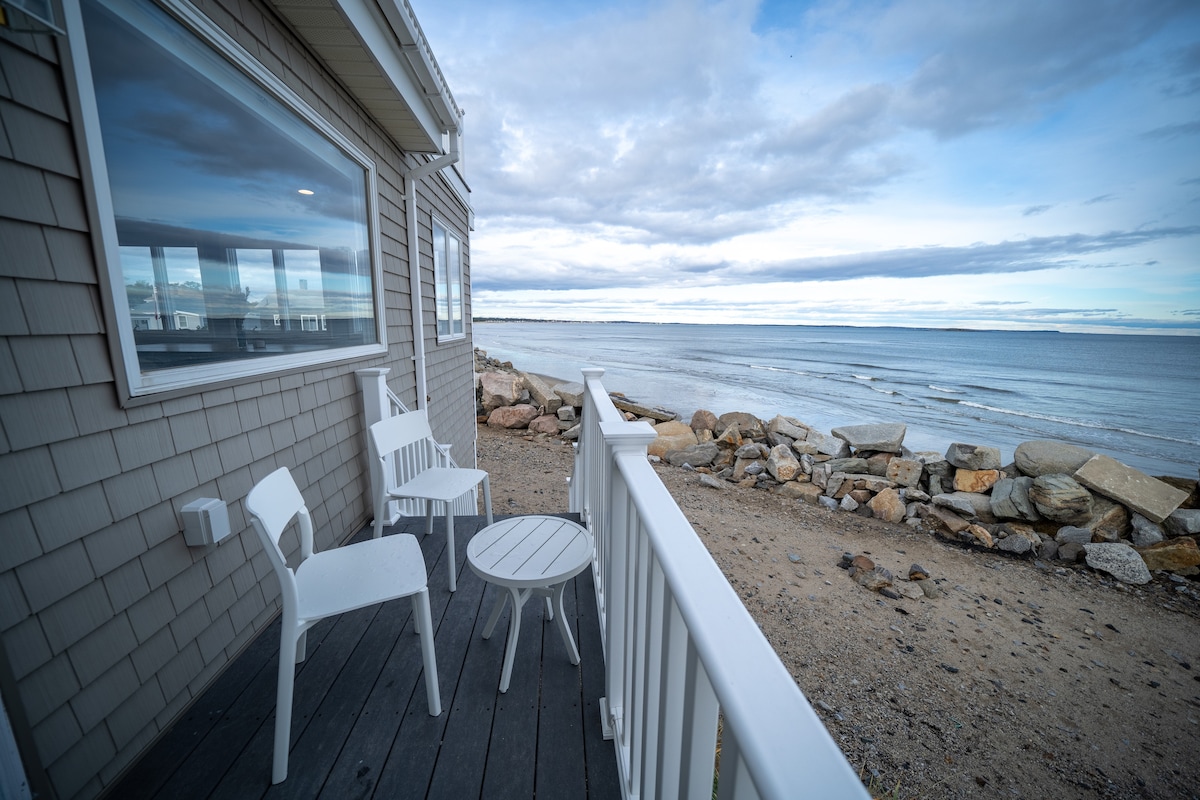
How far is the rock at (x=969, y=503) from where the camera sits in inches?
221

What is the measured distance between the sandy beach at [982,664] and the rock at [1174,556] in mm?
337

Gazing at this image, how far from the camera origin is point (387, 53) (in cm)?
262

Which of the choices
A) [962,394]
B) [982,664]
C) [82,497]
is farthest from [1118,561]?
[962,394]

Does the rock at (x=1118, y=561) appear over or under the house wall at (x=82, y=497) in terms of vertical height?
under

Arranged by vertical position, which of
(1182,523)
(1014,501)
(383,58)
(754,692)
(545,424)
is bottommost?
(545,424)

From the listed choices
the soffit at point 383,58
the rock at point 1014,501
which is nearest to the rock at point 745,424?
the rock at point 1014,501

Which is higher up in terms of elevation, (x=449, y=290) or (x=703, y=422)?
(x=449, y=290)

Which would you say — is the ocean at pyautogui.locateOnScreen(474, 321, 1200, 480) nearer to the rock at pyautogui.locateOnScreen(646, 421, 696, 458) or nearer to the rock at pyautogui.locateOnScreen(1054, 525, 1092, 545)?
the rock at pyautogui.locateOnScreen(646, 421, 696, 458)

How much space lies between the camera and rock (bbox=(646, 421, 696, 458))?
809 cm

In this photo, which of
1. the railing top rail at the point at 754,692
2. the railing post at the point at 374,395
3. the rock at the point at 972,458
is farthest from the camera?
the rock at the point at 972,458

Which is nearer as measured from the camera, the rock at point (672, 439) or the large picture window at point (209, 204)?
the large picture window at point (209, 204)

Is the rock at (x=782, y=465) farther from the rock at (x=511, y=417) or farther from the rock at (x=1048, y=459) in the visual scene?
the rock at (x=511, y=417)

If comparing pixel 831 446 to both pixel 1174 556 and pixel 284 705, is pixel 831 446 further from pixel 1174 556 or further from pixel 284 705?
pixel 284 705

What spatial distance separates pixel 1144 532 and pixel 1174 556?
0.74 meters
